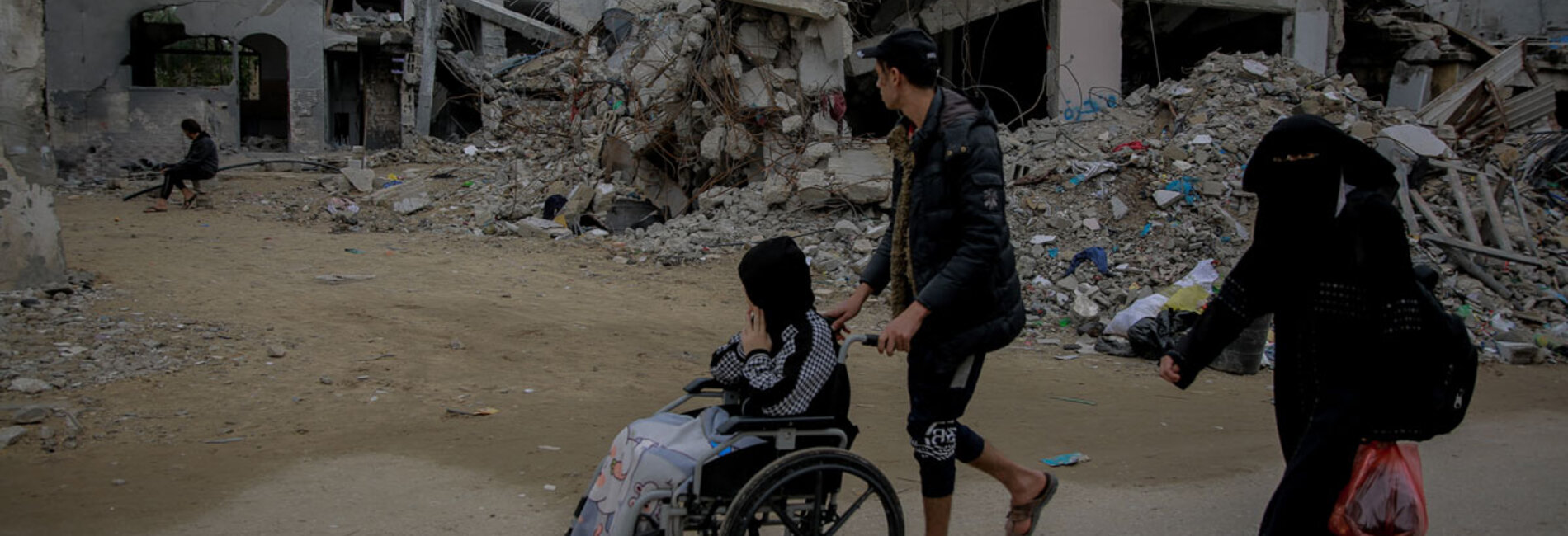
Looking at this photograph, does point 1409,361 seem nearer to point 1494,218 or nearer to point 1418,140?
point 1494,218

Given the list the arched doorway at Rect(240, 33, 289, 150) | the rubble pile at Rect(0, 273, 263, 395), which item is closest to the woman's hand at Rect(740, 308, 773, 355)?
the rubble pile at Rect(0, 273, 263, 395)

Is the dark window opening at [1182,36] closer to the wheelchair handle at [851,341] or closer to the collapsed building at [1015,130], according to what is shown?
the collapsed building at [1015,130]

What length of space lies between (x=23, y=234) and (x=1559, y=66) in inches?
703

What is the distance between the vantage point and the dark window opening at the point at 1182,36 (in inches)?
597

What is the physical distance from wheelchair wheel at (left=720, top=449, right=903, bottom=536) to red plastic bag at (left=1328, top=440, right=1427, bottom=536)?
1.07 metres

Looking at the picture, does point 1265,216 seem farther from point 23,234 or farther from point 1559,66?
point 1559,66

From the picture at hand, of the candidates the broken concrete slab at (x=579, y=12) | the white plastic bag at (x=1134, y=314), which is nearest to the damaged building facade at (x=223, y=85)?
the broken concrete slab at (x=579, y=12)

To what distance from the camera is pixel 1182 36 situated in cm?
1633

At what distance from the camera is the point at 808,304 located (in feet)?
9.13

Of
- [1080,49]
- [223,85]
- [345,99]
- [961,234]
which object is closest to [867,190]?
[1080,49]

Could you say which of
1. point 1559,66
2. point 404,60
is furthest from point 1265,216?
point 404,60

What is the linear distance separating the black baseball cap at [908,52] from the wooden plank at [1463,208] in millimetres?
8195

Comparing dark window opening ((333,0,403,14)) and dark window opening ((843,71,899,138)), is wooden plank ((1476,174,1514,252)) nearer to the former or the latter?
dark window opening ((843,71,899,138))

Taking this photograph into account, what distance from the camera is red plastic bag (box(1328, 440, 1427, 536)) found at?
85.6 inches
